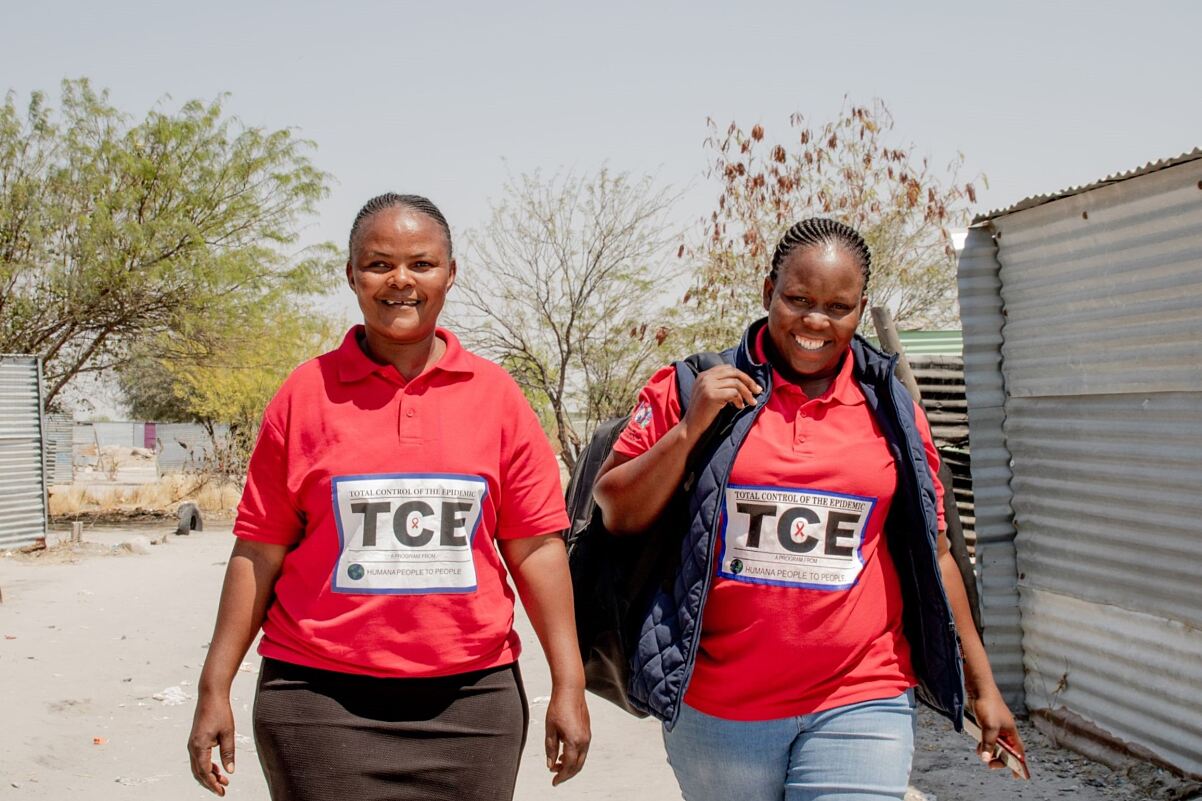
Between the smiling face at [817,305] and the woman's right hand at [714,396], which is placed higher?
the smiling face at [817,305]

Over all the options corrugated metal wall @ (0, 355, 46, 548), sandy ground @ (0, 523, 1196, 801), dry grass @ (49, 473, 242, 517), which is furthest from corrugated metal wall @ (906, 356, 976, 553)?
dry grass @ (49, 473, 242, 517)

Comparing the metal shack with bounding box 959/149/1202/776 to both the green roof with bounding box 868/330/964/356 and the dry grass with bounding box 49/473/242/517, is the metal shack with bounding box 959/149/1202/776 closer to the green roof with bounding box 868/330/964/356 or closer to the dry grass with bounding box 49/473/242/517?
the green roof with bounding box 868/330/964/356

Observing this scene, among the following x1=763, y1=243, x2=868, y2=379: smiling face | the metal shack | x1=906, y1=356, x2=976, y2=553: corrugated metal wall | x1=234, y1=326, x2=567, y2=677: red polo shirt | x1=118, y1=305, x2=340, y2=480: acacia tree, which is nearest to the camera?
x1=234, y1=326, x2=567, y2=677: red polo shirt

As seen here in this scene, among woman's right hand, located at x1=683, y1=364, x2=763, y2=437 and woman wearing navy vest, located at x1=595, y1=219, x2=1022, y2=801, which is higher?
woman's right hand, located at x1=683, y1=364, x2=763, y2=437

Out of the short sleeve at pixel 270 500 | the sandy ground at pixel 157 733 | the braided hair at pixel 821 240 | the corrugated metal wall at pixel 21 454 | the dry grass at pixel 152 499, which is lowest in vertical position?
the dry grass at pixel 152 499

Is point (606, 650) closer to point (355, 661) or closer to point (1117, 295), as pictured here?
point (355, 661)

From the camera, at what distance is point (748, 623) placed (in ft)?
8.85

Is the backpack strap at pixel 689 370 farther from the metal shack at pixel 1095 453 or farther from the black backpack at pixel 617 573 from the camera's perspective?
the metal shack at pixel 1095 453

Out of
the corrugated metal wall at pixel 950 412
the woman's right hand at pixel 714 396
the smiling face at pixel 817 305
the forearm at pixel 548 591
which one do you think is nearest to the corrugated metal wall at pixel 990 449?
the corrugated metal wall at pixel 950 412

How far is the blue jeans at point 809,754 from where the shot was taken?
263 cm

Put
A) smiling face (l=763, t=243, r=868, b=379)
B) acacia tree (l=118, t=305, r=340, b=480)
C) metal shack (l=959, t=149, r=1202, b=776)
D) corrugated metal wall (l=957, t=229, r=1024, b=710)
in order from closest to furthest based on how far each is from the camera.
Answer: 1. smiling face (l=763, t=243, r=868, b=379)
2. metal shack (l=959, t=149, r=1202, b=776)
3. corrugated metal wall (l=957, t=229, r=1024, b=710)
4. acacia tree (l=118, t=305, r=340, b=480)

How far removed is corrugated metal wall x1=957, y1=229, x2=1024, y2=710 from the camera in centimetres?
637

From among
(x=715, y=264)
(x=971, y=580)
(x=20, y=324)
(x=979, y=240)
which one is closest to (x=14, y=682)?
(x=971, y=580)

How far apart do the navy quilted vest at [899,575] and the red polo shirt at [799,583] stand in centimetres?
5
